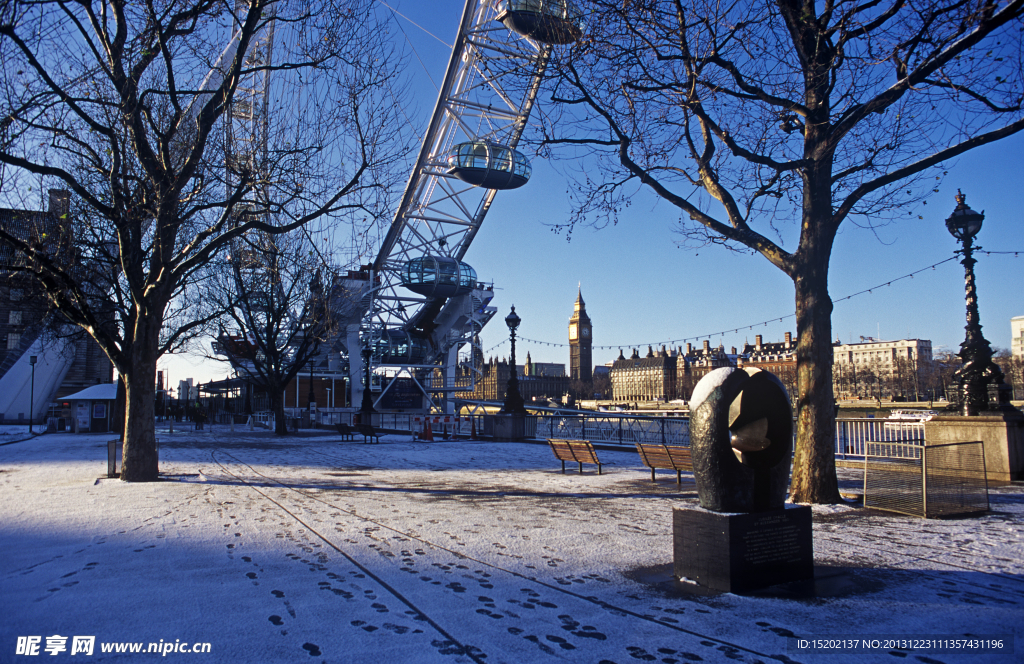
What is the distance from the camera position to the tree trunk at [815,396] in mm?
9930

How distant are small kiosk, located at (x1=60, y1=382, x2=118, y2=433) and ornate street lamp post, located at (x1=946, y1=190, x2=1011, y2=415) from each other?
3835 cm

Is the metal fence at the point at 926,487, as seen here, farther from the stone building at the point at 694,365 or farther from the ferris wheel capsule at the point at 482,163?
the stone building at the point at 694,365

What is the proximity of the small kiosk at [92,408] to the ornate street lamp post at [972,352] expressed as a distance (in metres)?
38.3

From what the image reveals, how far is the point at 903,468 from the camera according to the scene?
32.5 feet

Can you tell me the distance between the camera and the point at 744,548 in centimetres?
560

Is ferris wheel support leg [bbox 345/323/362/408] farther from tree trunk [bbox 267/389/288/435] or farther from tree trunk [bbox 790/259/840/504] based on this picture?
tree trunk [bbox 790/259/840/504]

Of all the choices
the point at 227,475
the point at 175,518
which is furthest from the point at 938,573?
the point at 227,475

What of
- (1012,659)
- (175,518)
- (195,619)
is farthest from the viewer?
(175,518)

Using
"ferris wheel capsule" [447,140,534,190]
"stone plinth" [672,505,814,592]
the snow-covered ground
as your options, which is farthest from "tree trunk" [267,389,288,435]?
"stone plinth" [672,505,814,592]

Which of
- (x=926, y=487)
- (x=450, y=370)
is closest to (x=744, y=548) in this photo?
(x=926, y=487)

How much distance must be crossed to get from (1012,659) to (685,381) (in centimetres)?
16391

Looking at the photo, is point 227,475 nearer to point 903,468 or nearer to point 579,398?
point 903,468

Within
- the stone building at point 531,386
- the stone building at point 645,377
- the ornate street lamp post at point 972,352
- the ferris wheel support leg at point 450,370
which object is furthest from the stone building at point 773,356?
the ornate street lamp post at point 972,352

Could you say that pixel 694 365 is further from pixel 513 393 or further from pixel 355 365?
pixel 513 393
